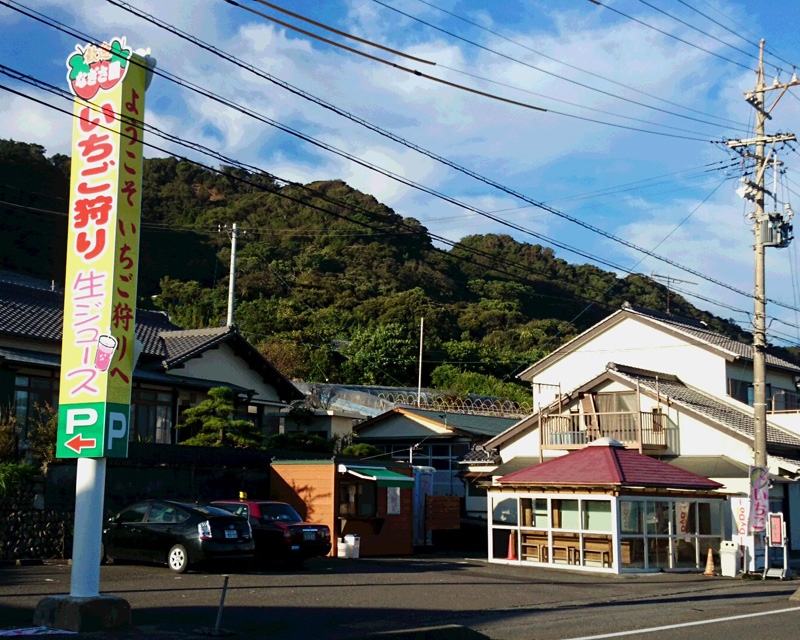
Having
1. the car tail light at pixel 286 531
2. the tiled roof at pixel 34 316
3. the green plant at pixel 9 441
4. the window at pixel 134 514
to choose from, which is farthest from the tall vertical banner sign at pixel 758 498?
the tiled roof at pixel 34 316

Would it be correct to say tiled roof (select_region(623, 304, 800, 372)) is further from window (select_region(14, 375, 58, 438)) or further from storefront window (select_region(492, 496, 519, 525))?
window (select_region(14, 375, 58, 438))

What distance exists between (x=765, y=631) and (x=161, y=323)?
30.0m

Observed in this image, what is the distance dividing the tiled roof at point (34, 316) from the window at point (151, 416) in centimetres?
154

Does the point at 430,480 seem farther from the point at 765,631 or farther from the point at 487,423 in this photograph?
the point at 765,631

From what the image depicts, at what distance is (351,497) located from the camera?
84.9 ft

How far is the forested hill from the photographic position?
68438mm

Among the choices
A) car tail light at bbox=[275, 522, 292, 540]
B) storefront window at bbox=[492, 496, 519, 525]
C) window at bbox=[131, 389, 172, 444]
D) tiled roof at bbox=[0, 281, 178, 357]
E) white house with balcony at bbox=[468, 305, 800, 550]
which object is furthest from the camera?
white house with balcony at bbox=[468, 305, 800, 550]

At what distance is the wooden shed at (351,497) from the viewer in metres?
25.2

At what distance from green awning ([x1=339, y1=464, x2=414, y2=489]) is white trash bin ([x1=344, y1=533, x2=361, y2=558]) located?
5.25ft

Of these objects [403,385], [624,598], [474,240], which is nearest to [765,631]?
[624,598]

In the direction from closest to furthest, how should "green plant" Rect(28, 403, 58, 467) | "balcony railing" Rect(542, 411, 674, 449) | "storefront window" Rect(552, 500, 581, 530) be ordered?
1. "green plant" Rect(28, 403, 58, 467)
2. "storefront window" Rect(552, 500, 581, 530)
3. "balcony railing" Rect(542, 411, 674, 449)

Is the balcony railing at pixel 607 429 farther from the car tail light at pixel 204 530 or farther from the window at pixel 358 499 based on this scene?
the car tail light at pixel 204 530

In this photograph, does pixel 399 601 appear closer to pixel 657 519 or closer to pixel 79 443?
pixel 79 443

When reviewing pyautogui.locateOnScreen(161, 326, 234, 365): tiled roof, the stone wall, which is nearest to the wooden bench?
the stone wall
